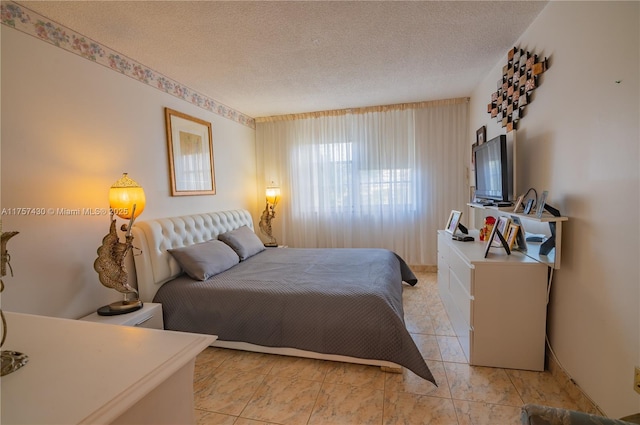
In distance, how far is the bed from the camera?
1.97m

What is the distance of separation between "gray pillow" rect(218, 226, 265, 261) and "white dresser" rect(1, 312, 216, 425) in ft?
7.43

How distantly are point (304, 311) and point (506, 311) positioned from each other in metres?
1.41

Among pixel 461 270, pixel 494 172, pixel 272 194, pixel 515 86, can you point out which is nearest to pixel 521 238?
pixel 461 270

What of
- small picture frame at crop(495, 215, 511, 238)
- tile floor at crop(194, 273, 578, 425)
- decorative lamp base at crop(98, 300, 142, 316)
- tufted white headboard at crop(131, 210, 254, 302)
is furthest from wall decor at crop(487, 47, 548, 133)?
decorative lamp base at crop(98, 300, 142, 316)

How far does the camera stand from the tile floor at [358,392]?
1633 mm

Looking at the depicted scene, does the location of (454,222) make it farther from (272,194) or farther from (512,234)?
(272,194)

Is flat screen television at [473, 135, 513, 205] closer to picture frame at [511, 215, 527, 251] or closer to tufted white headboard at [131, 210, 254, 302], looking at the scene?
picture frame at [511, 215, 527, 251]

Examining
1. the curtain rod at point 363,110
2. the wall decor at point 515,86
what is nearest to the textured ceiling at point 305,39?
the wall decor at point 515,86

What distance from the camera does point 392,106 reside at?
164 inches

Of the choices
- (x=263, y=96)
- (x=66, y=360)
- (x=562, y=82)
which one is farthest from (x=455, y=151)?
(x=66, y=360)

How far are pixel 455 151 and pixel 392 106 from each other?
1102mm

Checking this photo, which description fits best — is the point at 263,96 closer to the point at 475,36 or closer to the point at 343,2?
the point at 343,2

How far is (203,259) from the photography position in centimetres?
262

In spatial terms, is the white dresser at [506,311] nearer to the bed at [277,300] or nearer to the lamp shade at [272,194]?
the bed at [277,300]
